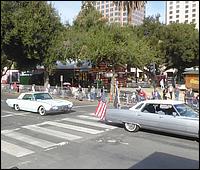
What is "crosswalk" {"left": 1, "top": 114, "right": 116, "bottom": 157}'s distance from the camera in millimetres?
10506

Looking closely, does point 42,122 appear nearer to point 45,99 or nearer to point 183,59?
point 45,99

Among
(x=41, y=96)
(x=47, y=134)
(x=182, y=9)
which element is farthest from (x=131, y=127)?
(x=182, y=9)

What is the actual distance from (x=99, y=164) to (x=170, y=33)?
4053 cm

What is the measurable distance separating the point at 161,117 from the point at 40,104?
792 centimetres

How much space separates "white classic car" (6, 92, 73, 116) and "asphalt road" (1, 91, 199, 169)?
2076 mm

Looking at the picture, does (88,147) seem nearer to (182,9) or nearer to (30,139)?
(30,139)

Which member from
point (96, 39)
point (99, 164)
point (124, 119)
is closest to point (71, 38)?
point (96, 39)

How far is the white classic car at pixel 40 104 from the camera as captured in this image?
57.2 ft

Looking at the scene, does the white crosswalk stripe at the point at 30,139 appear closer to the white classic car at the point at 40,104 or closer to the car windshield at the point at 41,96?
the white classic car at the point at 40,104

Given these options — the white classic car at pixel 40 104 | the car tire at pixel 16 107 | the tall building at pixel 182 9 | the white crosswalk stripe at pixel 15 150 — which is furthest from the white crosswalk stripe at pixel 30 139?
the car tire at pixel 16 107

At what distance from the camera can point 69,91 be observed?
2908cm

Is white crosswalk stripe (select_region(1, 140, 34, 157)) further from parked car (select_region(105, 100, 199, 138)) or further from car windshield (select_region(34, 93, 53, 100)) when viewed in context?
car windshield (select_region(34, 93, 53, 100))

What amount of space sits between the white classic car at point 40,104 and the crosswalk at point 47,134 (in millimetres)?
1388

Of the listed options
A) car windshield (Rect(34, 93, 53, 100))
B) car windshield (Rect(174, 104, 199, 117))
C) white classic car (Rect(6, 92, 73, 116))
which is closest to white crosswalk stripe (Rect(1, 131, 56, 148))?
car windshield (Rect(174, 104, 199, 117))
